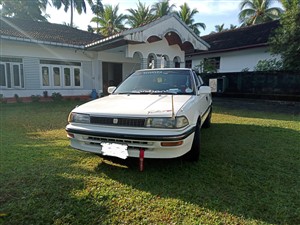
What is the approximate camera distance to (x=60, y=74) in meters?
14.5

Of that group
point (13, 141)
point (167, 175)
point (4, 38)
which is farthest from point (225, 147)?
point (4, 38)

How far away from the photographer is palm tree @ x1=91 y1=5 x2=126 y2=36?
30.8 metres

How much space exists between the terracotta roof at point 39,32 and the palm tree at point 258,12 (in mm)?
20210

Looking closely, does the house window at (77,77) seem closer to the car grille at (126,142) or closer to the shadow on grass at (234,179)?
the shadow on grass at (234,179)

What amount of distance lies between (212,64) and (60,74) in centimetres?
1128

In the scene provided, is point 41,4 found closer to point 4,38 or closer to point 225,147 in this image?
point 4,38

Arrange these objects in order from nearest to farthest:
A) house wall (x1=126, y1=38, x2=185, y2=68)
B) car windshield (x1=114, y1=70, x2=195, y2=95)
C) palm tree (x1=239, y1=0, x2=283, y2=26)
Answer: car windshield (x1=114, y1=70, x2=195, y2=95) < house wall (x1=126, y1=38, x2=185, y2=68) < palm tree (x1=239, y1=0, x2=283, y2=26)

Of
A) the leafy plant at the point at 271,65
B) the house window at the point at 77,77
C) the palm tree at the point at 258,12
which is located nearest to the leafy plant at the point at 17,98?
the house window at the point at 77,77

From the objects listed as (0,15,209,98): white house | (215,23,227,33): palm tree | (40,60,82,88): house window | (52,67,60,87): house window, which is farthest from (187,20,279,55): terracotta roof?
(215,23,227,33): palm tree

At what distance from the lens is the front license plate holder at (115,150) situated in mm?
3082

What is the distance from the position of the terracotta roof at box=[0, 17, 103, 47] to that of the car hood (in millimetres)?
10556

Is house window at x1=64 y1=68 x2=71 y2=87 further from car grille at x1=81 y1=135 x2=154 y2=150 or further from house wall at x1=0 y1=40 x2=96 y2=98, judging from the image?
car grille at x1=81 y1=135 x2=154 y2=150

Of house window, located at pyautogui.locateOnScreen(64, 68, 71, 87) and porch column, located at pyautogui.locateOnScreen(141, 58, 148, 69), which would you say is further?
house window, located at pyautogui.locateOnScreen(64, 68, 71, 87)

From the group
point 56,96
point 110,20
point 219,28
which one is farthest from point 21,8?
point 219,28
